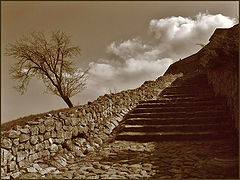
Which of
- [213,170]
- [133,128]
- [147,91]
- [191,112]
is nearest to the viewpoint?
[213,170]

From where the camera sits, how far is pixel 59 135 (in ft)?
16.8

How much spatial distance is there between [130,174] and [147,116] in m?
3.75

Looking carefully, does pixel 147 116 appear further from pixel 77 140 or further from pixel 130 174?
pixel 130 174

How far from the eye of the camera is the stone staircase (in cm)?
604

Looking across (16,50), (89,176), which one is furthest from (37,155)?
(16,50)

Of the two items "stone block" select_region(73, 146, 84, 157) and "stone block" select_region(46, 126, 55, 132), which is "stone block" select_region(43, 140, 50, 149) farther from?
"stone block" select_region(73, 146, 84, 157)

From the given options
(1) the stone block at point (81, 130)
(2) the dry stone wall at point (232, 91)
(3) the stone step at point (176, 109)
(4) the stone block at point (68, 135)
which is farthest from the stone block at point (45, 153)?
(2) the dry stone wall at point (232, 91)

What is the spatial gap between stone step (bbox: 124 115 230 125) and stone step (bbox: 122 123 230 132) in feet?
1.16

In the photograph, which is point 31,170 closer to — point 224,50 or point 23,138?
point 23,138

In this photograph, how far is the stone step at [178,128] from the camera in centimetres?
613

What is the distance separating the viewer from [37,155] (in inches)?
175

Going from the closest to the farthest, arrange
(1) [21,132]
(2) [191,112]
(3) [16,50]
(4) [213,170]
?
(4) [213,170], (1) [21,132], (2) [191,112], (3) [16,50]

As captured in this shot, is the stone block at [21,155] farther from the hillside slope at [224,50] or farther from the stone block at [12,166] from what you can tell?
the hillside slope at [224,50]

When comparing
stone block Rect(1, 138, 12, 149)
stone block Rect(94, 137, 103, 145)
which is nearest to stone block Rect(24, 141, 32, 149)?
stone block Rect(1, 138, 12, 149)
